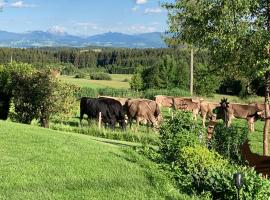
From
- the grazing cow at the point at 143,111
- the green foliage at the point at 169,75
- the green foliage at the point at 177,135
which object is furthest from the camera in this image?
the green foliage at the point at 169,75

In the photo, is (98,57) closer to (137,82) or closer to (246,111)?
(137,82)

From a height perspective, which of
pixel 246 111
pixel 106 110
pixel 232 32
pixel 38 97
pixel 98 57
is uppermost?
pixel 98 57

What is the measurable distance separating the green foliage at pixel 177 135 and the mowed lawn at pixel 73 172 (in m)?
0.73

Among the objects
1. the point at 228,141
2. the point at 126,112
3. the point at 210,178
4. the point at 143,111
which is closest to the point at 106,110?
the point at 126,112

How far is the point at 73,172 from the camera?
8875 millimetres

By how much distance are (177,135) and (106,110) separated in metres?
15.0

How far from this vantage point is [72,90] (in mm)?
21219

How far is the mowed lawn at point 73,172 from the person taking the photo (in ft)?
25.4

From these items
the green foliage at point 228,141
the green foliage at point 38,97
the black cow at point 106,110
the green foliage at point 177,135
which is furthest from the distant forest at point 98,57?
the green foliage at point 177,135

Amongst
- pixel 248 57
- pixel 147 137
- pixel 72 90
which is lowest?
pixel 147 137

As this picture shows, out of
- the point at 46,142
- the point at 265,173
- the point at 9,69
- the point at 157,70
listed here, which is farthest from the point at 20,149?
the point at 157,70

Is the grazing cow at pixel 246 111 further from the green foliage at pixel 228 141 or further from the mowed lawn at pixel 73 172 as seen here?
the mowed lawn at pixel 73 172

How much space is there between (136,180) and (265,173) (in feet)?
10.1

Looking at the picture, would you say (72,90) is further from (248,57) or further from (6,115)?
(248,57)
